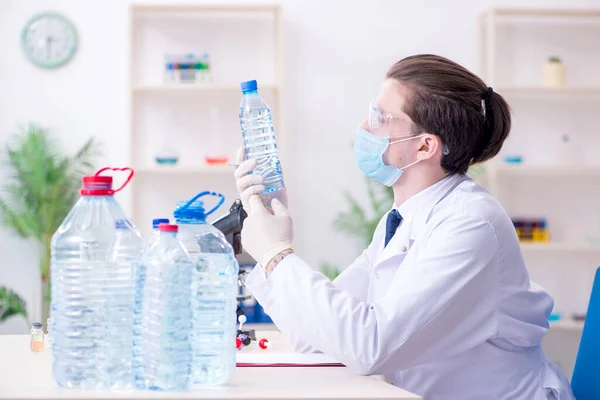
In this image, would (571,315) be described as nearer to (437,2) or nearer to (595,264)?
(595,264)

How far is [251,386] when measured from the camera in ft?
4.48

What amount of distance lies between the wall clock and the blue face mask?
133 inches

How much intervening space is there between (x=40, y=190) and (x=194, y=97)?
1.03 m

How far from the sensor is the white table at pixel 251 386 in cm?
124

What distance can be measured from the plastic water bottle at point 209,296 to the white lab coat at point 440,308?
19cm

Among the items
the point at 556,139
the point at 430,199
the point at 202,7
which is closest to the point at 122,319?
the point at 430,199

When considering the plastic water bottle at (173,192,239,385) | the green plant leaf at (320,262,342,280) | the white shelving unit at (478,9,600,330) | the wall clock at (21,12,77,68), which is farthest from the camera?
the white shelving unit at (478,9,600,330)

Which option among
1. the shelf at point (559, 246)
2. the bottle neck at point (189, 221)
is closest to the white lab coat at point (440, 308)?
the bottle neck at point (189, 221)

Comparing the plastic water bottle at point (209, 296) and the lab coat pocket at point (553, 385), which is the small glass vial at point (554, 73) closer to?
the lab coat pocket at point (553, 385)

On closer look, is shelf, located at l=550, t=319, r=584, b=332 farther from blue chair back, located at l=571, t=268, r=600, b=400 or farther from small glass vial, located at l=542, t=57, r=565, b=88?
blue chair back, located at l=571, t=268, r=600, b=400

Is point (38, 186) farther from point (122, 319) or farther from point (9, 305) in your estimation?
point (122, 319)

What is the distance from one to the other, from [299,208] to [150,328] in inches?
150

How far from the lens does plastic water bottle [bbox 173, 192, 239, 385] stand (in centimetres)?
137

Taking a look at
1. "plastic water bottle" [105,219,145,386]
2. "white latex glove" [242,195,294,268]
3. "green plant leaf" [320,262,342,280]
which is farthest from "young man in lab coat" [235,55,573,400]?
"green plant leaf" [320,262,342,280]
